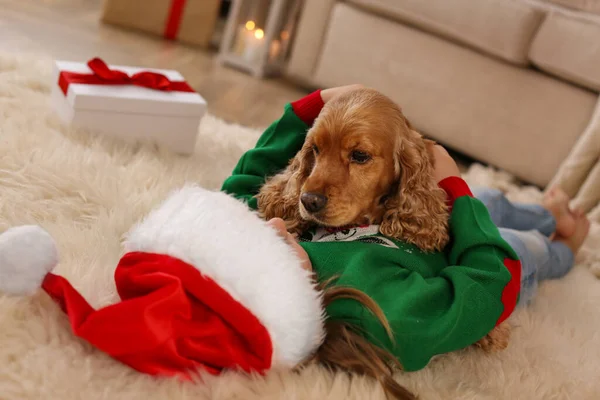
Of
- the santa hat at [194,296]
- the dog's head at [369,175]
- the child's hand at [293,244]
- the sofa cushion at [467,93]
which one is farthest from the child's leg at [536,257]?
the sofa cushion at [467,93]

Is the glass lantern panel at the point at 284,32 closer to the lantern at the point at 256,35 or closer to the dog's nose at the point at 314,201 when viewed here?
the lantern at the point at 256,35

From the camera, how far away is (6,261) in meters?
1.13

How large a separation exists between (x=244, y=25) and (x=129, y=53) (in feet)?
2.64

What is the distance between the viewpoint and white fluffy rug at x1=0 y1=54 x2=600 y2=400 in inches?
44.9

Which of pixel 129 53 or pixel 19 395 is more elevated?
pixel 19 395

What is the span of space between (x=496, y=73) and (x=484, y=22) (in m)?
0.26

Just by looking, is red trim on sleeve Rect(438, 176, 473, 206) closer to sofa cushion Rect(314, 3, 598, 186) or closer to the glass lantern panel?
sofa cushion Rect(314, 3, 598, 186)

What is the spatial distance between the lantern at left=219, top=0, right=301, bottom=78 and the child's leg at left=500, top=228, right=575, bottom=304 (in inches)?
93.8

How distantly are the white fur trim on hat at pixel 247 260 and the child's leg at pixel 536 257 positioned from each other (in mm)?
888

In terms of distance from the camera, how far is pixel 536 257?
2039 millimetres

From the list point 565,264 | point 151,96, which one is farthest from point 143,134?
point 565,264

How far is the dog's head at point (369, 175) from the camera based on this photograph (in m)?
1.41

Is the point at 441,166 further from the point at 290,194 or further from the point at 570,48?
the point at 570,48

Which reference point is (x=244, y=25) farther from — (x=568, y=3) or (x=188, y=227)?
(x=188, y=227)
